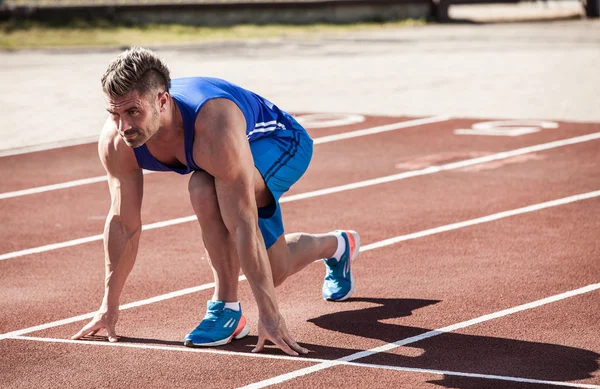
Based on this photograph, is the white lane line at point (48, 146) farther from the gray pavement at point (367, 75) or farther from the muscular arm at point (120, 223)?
the muscular arm at point (120, 223)

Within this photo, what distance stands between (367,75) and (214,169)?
42.7 ft

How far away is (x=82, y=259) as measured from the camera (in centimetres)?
703

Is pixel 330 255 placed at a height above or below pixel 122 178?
below

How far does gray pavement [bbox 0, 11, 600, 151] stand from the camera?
13305 millimetres

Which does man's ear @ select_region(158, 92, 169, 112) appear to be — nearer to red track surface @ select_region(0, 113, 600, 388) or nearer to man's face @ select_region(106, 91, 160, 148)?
man's face @ select_region(106, 91, 160, 148)

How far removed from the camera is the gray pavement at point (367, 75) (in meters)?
13.3

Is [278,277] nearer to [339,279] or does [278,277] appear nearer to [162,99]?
[339,279]

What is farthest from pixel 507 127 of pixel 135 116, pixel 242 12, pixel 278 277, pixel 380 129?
pixel 242 12

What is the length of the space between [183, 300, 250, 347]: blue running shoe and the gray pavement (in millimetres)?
6956

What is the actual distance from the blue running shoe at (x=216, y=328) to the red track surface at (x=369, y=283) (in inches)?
2.5

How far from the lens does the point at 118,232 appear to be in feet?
17.4

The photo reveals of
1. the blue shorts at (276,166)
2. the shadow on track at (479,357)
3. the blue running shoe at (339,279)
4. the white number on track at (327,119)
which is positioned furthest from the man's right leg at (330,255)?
the white number on track at (327,119)

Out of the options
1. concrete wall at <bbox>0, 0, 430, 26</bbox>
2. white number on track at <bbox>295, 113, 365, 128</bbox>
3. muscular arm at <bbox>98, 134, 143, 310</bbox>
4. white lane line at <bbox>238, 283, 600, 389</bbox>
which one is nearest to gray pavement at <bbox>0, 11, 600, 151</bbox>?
white number on track at <bbox>295, 113, 365, 128</bbox>

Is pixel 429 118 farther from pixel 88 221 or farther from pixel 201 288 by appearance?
pixel 201 288
